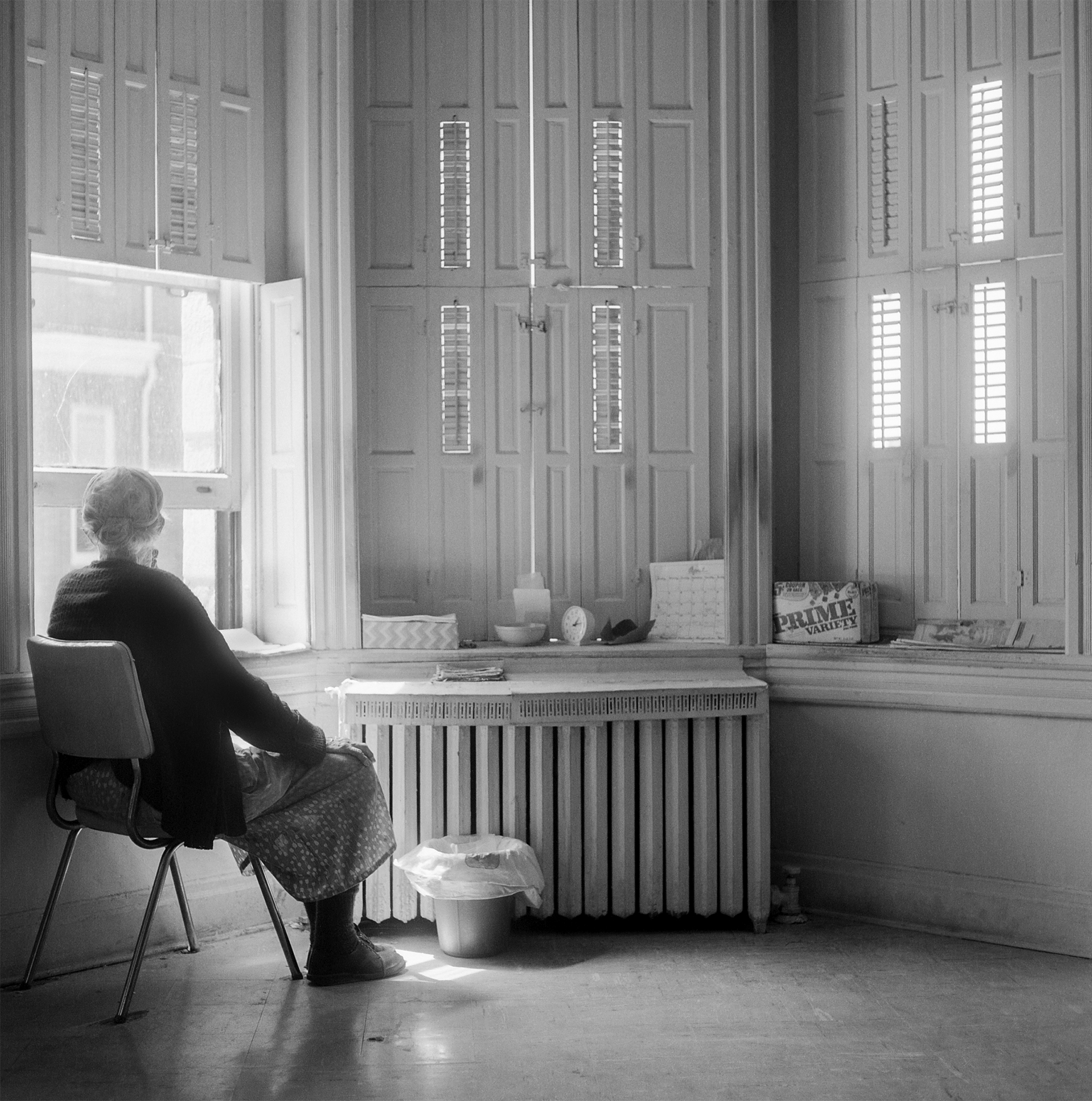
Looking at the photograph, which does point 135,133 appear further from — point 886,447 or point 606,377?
point 886,447

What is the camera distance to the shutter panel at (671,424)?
457 centimetres

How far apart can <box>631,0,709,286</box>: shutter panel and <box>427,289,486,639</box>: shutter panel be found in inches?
27.1

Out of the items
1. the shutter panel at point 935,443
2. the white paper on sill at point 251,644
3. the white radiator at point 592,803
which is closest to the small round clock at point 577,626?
the white radiator at point 592,803

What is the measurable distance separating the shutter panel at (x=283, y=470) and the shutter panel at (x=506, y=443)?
673 mm

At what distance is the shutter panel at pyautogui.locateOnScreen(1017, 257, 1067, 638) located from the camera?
13.2 feet

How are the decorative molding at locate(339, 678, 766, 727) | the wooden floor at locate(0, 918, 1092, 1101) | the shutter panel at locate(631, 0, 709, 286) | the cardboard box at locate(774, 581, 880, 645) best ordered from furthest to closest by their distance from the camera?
the shutter panel at locate(631, 0, 709, 286) < the cardboard box at locate(774, 581, 880, 645) < the decorative molding at locate(339, 678, 766, 727) < the wooden floor at locate(0, 918, 1092, 1101)

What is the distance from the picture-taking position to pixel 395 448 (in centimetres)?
452

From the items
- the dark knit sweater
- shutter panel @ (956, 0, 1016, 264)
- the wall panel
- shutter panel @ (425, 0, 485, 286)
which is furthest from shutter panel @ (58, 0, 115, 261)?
shutter panel @ (956, 0, 1016, 264)

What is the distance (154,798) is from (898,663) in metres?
2.39

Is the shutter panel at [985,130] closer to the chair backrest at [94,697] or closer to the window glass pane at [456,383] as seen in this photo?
the window glass pane at [456,383]

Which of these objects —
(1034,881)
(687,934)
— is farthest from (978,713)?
(687,934)

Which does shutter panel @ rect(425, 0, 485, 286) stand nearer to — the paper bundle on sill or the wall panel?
the wall panel

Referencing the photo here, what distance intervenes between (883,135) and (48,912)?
3.67 metres

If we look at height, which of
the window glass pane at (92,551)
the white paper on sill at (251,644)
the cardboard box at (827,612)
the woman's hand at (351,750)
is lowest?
the woman's hand at (351,750)
